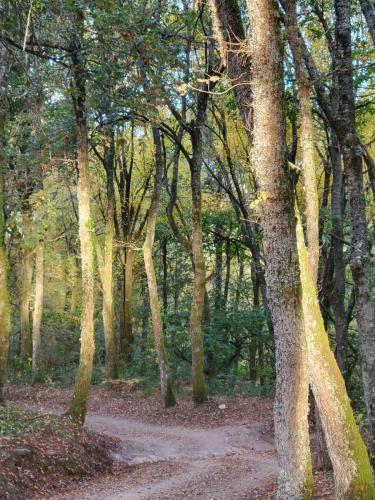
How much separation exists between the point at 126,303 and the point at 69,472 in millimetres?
13171

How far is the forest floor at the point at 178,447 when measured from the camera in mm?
8133

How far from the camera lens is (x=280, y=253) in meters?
5.75

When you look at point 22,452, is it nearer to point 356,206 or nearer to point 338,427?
point 338,427

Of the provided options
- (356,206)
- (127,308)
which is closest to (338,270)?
(356,206)

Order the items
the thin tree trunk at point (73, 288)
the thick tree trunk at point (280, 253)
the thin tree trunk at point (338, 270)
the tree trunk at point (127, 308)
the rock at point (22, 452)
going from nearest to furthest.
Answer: the thick tree trunk at point (280, 253), the rock at point (22, 452), the thin tree trunk at point (338, 270), the tree trunk at point (127, 308), the thin tree trunk at point (73, 288)

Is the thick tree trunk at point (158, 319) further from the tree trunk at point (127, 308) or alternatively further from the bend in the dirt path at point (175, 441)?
the tree trunk at point (127, 308)

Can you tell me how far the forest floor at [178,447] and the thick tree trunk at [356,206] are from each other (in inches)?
76.8

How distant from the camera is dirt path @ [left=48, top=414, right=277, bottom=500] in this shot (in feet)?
26.7

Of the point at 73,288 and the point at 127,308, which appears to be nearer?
the point at 127,308

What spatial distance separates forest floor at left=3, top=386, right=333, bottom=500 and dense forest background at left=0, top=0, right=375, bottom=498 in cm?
104

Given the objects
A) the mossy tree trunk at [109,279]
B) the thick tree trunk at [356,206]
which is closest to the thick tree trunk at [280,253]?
the thick tree trunk at [356,206]

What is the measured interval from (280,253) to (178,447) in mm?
7503

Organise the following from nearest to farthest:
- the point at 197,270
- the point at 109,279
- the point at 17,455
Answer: the point at 17,455 → the point at 197,270 → the point at 109,279

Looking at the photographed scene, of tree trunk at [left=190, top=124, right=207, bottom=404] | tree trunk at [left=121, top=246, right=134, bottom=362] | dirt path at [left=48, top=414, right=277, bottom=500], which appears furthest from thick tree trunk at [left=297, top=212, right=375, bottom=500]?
tree trunk at [left=121, top=246, right=134, bottom=362]
